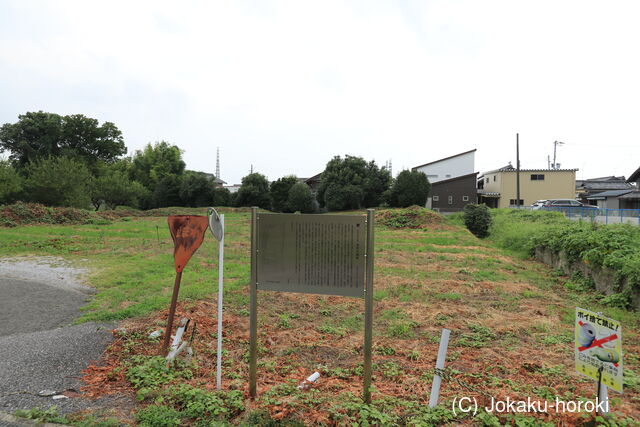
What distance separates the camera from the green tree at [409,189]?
1143 inches

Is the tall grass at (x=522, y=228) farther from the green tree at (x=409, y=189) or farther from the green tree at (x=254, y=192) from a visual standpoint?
the green tree at (x=254, y=192)

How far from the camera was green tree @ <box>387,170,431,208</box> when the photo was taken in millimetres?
29031

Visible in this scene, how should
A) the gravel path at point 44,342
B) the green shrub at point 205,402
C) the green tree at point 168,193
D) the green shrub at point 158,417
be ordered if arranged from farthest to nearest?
the green tree at point 168,193 → the gravel path at point 44,342 → the green shrub at point 205,402 → the green shrub at point 158,417

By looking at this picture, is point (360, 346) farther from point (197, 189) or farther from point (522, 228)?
point (197, 189)

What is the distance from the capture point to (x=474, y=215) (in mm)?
19641

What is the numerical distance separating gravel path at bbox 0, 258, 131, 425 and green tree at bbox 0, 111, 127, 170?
35493 mm

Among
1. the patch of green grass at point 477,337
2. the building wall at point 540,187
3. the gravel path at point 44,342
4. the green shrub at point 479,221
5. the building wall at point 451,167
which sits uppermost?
the building wall at point 451,167

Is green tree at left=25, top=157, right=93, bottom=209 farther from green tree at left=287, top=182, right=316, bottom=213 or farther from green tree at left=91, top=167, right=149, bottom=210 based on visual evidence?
green tree at left=287, top=182, right=316, bottom=213

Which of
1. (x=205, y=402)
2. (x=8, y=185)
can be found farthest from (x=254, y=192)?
(x=205, y=402)

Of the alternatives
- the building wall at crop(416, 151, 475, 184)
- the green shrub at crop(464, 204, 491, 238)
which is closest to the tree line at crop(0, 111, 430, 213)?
the green shrub at crop(464, 204, 491, 238)

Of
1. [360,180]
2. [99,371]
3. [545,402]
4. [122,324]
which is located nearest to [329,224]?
[545,402]

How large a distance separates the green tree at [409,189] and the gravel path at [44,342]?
81.3 feet

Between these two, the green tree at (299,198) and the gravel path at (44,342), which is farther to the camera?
the green tree at (299,198)

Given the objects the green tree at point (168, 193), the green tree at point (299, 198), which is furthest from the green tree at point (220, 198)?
the green tree at point (299, 198)
